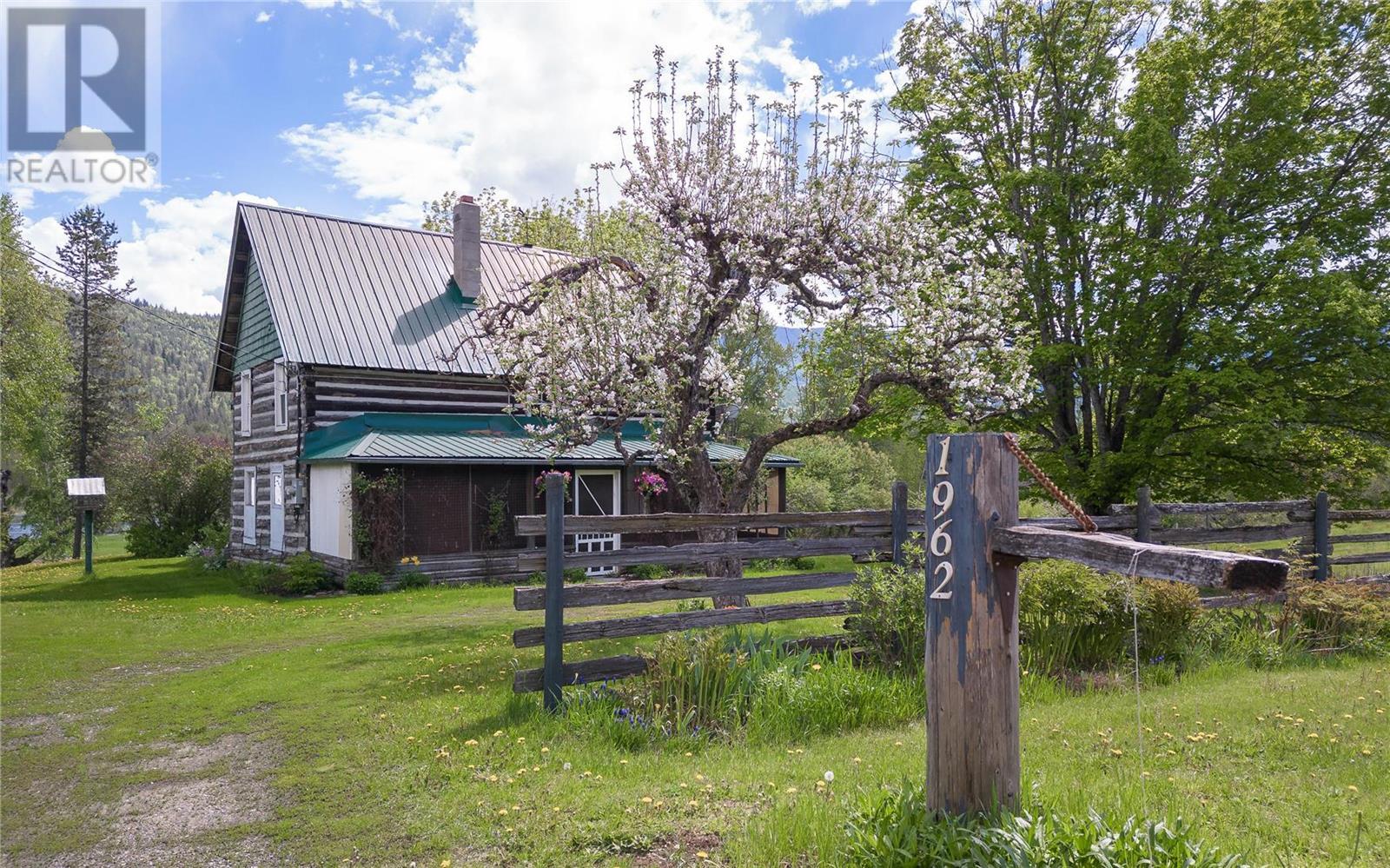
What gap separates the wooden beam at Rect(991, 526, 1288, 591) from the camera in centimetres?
271

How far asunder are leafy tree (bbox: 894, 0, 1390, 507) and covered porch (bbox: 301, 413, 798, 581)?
9327 millimetres

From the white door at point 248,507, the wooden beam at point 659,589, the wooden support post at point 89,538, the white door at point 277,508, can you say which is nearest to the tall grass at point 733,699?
the wooden beam at point 659,589

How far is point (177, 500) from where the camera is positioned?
2884cm

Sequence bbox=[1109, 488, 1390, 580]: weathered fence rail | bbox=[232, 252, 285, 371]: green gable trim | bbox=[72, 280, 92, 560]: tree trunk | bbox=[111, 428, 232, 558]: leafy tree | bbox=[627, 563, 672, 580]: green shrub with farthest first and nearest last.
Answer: bbox=[72, 280, 92, 560]: tree trunk → bbox=[111, 428, 232, 558]: leafy tree → bbox=[232, 252, 285, 371]: green gable trim → bbox=[627, 563, 672, 580]: green shrub → bbox=[1109, 488, 1390, 580]: weathered fence rail

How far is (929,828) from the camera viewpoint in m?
3.70

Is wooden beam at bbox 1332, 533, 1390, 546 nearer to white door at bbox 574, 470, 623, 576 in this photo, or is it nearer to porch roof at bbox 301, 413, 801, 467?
porch roof at bbox 301, 413, 801, 467

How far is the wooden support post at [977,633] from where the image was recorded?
363cm

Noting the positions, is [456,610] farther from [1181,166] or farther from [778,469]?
[1181,166]

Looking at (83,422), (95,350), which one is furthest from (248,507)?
(95,350)

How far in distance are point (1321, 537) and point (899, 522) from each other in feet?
21.2

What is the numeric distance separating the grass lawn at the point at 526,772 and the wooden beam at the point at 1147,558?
142 centimetres

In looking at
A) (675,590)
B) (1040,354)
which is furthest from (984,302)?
(675,590)

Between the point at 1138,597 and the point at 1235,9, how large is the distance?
11.0 m

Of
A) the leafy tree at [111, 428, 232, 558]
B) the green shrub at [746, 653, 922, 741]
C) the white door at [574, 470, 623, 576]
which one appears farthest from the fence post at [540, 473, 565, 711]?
the leafy tree at [111, 428, 232, 558]
